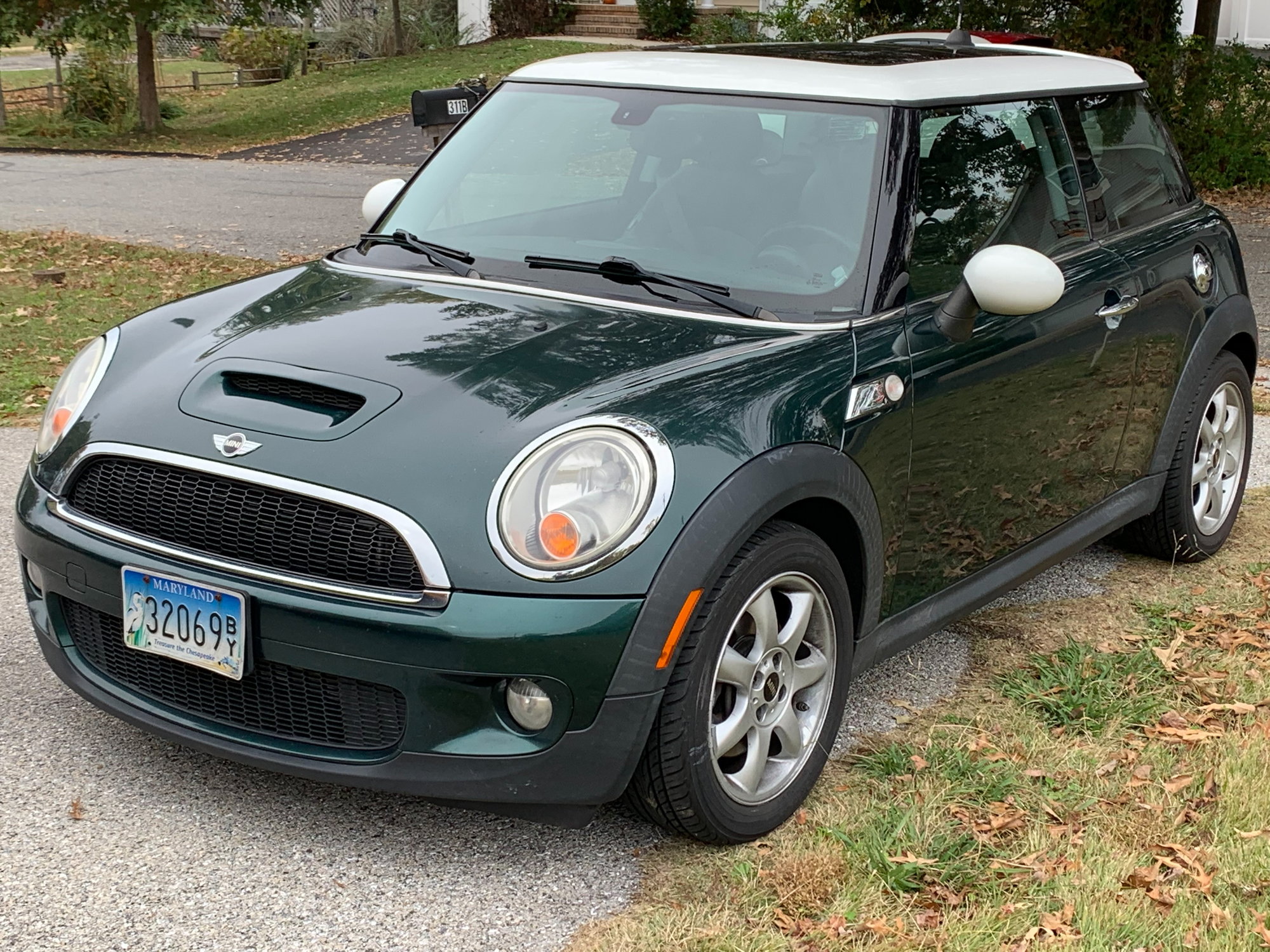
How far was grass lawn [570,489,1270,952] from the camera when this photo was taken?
2848 millimetres

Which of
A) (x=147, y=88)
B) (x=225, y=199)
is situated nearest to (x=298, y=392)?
(x=225, y=199)

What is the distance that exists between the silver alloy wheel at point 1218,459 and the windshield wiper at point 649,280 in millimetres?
2217

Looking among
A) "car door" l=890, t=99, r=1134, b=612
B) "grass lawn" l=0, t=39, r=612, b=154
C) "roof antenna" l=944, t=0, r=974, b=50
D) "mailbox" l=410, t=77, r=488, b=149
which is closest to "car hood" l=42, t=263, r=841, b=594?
"car door" l=890, t=99, r=1134, b=612

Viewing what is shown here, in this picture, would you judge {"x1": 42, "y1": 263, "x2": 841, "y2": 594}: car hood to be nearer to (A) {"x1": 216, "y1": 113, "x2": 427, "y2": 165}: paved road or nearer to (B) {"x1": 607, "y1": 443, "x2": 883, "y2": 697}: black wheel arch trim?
(B) {"x1": 607, "y1": 443, "x2": 883, "y2": 697}: black wheel arch trim

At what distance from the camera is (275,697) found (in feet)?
9.81

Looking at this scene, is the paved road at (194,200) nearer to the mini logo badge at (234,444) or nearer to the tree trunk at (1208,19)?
the mini logo badge at (234,444)

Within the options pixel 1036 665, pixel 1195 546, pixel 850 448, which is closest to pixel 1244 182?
pixel 1195 546

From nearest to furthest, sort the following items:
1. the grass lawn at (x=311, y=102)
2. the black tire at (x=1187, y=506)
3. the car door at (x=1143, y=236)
Answer: 1. the car door at (x=1143, y=236)
2. the black tire at (x=1187, y=506)
3. the grass lawn at (x=311, y=102)

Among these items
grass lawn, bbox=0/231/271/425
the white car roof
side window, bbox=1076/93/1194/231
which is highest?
the white car roof

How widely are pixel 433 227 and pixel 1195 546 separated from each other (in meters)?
2.87

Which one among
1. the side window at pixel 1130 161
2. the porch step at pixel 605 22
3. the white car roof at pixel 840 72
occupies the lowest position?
the side window at pixel 1130 161

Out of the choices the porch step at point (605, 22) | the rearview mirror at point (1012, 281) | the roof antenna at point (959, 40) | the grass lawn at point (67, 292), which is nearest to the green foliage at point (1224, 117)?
the grass lawn at point (67, 292)

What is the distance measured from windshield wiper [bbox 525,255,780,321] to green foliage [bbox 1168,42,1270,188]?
13.7 m

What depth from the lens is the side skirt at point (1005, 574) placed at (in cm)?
358
